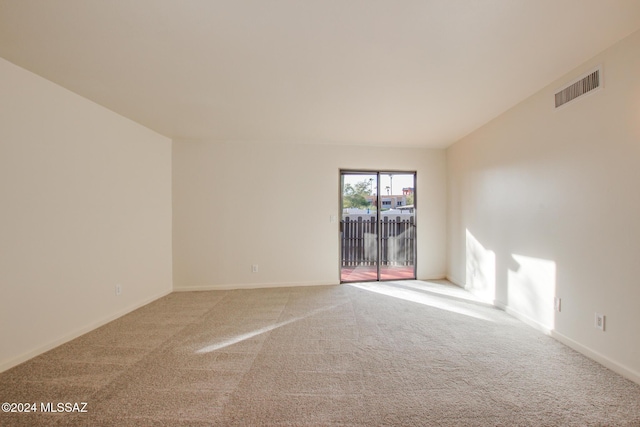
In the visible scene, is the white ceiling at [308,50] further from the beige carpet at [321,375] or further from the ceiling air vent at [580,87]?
the beige carpet at [321,375]

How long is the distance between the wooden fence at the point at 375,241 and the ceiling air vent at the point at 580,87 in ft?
8.28

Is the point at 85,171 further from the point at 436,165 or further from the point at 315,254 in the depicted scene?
the point at 436,165

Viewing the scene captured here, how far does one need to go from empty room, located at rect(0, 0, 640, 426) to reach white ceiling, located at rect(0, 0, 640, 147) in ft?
0.06

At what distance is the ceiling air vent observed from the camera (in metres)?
1.86

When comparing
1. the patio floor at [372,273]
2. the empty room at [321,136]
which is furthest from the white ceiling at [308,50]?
the patio floor at [372,273]

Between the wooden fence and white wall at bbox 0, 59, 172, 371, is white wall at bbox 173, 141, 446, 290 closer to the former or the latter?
the wooden fence

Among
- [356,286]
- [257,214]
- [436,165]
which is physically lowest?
[356,286]

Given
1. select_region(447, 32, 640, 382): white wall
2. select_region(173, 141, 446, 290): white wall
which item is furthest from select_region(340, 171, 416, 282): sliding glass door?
select_region(447, 32, 640, 382): white wall

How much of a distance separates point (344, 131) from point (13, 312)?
382 centimetres

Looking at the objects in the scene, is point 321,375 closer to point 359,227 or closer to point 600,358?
point 600,358

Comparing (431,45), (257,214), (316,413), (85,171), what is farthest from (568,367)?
(85,171)

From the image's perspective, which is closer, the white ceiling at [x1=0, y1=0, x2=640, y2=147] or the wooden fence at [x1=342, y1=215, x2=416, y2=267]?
the white ceiling at [x1=0, y1=0, x2=640, y2=147]

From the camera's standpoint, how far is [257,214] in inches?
152

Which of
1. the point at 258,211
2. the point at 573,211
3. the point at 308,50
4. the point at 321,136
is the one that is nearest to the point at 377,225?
the point at 321,136
